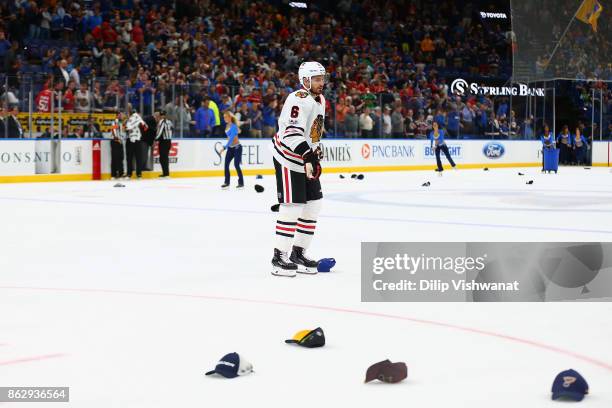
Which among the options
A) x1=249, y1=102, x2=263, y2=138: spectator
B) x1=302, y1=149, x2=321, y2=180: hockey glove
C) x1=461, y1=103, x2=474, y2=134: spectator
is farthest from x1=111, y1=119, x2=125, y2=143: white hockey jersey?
x1=302, y1=149, x2=321, y2=180: hockey glove

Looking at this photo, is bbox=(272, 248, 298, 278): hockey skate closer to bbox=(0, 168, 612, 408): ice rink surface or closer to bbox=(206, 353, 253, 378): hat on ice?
bbox=(0, 168, 612, 408): ice rink surface

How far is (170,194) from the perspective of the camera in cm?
1728

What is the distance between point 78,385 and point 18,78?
17.8 m

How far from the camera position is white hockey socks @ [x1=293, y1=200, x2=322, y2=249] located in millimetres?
7652

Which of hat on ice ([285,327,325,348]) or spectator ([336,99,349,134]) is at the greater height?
spectator ([336,99,349,134])

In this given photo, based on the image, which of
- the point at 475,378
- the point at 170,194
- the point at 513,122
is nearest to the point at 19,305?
the point at 475,378

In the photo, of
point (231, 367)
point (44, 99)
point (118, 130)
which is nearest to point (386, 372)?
point (231, 367)

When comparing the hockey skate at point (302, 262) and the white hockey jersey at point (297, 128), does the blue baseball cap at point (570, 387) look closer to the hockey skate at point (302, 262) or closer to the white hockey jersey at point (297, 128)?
the hockey skate at point (302, 262)

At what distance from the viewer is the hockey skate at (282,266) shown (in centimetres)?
716

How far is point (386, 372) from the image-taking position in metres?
3.84

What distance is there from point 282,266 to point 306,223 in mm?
585

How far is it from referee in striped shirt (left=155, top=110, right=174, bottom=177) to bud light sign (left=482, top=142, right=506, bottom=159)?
11989 mm

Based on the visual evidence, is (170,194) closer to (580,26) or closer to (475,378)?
(580,26)

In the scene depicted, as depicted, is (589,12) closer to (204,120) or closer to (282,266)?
(204,120)
